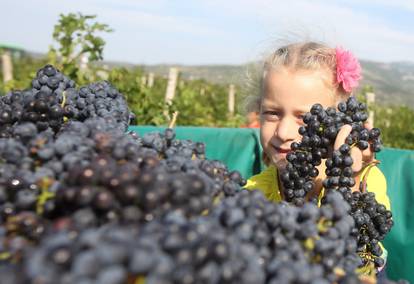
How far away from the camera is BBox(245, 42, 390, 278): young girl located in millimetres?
2111

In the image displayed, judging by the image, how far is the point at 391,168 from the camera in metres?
2.67

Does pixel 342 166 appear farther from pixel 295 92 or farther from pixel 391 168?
pixel 391 168

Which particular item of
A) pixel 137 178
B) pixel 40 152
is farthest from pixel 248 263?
pixel 40 152

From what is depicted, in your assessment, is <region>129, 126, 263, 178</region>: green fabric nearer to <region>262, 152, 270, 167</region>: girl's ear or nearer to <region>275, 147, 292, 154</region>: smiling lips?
<region>262, 152, 270, 167</region>: girl's ear

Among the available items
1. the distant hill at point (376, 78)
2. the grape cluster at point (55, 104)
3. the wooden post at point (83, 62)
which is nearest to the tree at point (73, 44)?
the wooden post at point (83, 62)

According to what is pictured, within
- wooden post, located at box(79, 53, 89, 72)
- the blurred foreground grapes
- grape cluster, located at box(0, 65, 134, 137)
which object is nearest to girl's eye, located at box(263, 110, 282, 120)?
grape cluster, located at box(0, 65, 134, 137)

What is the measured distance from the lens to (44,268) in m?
0.62

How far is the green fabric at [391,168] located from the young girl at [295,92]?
367 mm

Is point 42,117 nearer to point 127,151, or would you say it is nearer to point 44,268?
point 127,151

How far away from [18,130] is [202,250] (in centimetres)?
52

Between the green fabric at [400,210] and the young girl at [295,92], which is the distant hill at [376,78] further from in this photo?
the young girl at [295,92]

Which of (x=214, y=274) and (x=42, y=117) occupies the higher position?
(x=42, y=117)

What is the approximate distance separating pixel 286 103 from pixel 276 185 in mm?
428

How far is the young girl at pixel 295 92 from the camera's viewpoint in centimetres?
211
